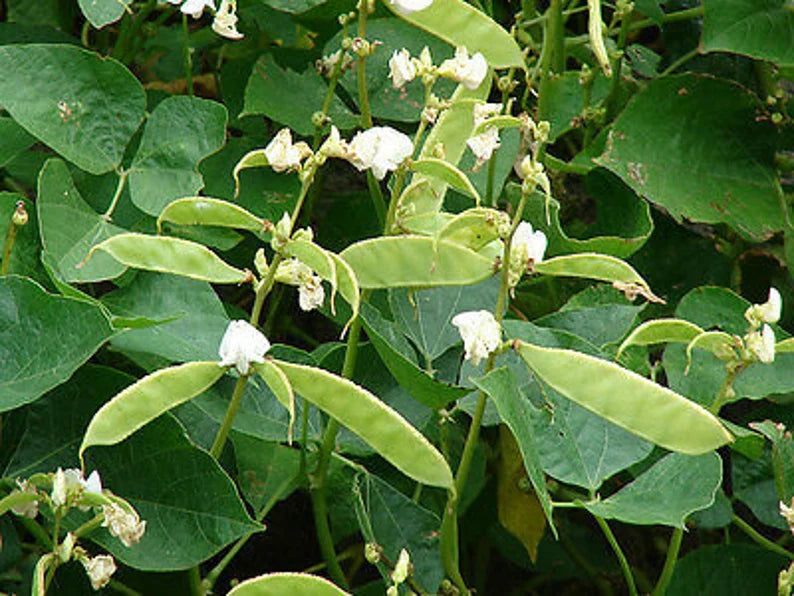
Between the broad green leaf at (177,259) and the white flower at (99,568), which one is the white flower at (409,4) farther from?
the white flower at (99,568)

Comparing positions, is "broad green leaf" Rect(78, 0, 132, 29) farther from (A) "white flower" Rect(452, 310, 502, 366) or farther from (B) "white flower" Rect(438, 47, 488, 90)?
(A) "white flower" Rect(452, 310, 502, 366)

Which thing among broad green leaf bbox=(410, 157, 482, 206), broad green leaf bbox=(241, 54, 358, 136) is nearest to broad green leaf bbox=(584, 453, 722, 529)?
broad green leaf bbox=(410, 157, 482, 206)

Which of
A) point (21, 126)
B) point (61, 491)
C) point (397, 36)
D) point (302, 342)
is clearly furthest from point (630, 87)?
point (61, 491)

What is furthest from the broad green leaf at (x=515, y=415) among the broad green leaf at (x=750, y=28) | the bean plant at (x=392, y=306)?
the broad green leaf at (x=750, y=28)

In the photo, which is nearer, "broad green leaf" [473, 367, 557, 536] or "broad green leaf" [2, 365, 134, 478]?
"broad green leaf" [473, 367, 557, 536]

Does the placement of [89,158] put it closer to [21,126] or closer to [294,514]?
[21,126]
